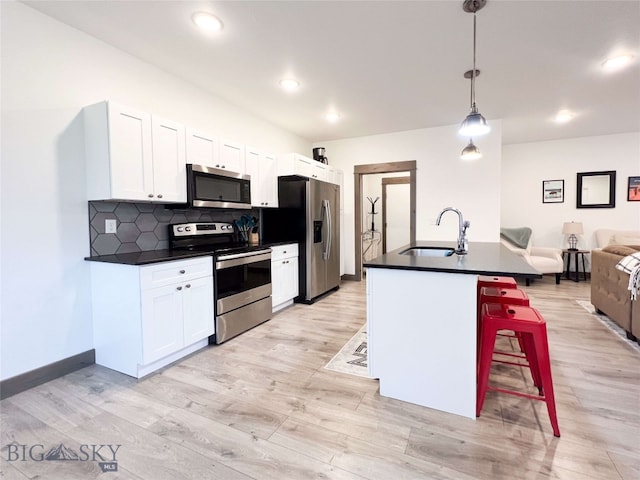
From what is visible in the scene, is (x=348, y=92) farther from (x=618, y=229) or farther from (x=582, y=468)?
(x=618, y=229)

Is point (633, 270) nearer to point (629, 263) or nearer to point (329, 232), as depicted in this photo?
point (629, 263)

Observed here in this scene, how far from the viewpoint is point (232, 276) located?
297 centimetres

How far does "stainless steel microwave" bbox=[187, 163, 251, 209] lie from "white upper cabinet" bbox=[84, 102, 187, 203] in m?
0.21

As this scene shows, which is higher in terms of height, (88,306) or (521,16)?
(521,16)

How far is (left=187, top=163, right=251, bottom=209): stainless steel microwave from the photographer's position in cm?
285

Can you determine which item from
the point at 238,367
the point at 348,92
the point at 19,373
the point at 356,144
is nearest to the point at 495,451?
the point at 238,367

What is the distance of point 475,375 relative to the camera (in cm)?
173

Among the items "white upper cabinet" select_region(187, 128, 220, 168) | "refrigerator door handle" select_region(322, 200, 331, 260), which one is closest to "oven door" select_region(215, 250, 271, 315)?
"white upper cabinet" select_region(187, 128, 220, 168)

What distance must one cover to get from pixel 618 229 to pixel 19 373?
807 cm

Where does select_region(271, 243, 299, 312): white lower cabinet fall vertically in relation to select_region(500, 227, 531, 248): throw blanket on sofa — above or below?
below

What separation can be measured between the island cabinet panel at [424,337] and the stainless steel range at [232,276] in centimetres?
147

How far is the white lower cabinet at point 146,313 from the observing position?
220 centimetres

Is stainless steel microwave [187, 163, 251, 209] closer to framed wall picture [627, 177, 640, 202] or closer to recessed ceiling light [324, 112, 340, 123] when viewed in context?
recessed ceiling light [324, 112, 340, 123]

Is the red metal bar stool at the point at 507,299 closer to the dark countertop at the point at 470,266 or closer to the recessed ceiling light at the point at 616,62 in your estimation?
the dark countertop at the point at 470,266
